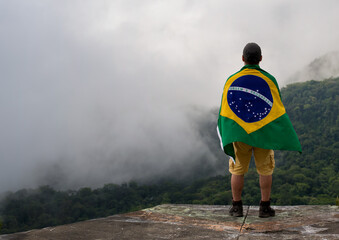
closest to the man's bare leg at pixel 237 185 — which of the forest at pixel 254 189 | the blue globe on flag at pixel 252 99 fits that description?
the blue globe on flag at pixel 252 99

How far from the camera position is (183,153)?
170 m

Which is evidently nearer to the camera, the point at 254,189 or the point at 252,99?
the point at 252,99

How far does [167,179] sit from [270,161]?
427 feet

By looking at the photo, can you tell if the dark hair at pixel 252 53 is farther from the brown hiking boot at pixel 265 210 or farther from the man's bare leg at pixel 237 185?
the brown hiking boot at pixel 265 210

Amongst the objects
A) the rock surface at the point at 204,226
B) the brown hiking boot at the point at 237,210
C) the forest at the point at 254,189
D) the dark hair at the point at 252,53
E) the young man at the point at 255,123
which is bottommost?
the rock surface at the point at 204,226

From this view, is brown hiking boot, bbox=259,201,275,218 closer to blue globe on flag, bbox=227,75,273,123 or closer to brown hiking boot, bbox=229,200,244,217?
brown hiking boot, bbox=229,200,244,217

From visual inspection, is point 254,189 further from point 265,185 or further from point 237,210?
point 265,185

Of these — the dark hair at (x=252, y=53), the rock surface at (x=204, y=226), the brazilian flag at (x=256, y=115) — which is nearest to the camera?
the rock surface at (x=204, y=226)

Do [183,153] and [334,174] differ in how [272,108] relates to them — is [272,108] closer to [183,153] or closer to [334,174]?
[334,174]

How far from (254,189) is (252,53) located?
55.1 meters

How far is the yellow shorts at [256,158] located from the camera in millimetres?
3504

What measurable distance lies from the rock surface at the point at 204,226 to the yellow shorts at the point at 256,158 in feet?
1.58

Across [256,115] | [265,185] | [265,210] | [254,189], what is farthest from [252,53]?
[254,189]

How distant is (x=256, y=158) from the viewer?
11.8ft
